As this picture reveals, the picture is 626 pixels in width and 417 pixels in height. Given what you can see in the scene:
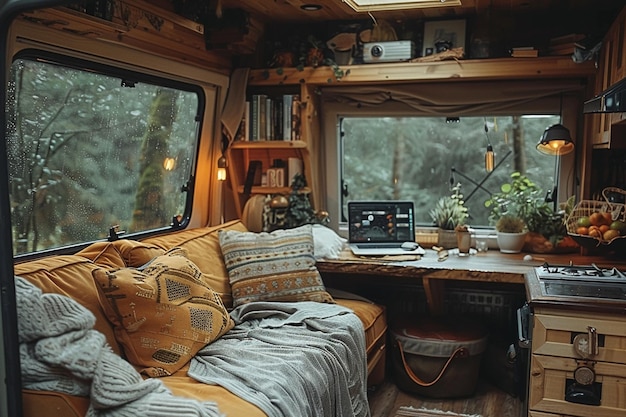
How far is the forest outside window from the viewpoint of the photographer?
2.32 metres

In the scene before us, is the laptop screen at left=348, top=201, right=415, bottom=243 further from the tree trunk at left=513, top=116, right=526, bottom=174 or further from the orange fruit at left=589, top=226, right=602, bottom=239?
the orange fruit at left=589, top=226, right=602, bottom=239

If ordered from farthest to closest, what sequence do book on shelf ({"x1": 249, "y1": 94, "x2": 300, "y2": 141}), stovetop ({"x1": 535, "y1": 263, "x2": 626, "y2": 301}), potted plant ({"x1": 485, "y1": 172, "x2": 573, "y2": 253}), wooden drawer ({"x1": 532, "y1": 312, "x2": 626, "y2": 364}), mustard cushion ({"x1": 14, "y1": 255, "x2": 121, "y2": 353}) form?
book on shelf ({"x1": 249, "y1": 94, "x2": 300, "y2": 141})
potted plant ({"x1": 485, "y1": 172, "x2": 573, "y2": 253})
stovetop ({"x1": 535, "y1": 263, "x2": 626, "y2": 301})
wooden drawer ({"x1": 532, "y1": 312, "x2": 626, "y2": 364})
mustard cushion ({"x1": 14, "y1": 255, "x2": 121, "y2": 353})

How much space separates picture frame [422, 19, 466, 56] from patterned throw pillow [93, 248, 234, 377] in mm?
1896

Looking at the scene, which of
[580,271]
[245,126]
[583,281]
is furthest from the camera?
[245,126]

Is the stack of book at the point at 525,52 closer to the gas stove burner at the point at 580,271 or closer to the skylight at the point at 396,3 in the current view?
the skylight at the point at 396,3

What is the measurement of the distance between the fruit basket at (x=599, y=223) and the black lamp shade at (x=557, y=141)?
288mm

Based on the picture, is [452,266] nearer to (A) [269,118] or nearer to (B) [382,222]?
(B) [382,222]

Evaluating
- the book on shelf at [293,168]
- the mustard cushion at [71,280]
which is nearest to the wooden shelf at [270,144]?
the book on shelf at [293,168]

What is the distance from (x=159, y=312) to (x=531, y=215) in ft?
7.16

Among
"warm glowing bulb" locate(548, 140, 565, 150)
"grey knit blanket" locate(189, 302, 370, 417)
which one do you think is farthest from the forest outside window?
"warm glowing bulb" locate(548, 140, 565, 150)

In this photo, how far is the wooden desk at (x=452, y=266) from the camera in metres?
3.03

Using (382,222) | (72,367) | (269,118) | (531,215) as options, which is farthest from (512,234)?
(72,367)

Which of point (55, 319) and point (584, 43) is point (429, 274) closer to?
point (584, 43)

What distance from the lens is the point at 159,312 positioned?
2209mm
